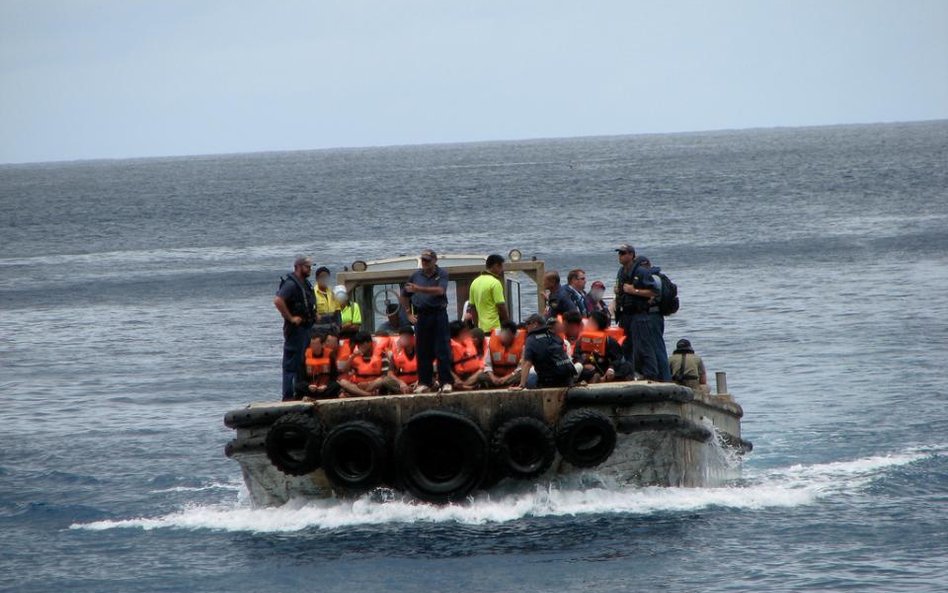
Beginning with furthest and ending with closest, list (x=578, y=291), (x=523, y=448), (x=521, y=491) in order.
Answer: (x=578, y=291) → (x=521, y=491) → (x=523, y=448)

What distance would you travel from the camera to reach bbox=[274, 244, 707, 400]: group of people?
1653 cm

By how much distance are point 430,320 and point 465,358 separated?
2.32ft

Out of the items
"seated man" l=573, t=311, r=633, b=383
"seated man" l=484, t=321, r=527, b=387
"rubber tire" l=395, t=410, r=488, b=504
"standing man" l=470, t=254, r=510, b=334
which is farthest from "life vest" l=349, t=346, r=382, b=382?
"seated man" l=573, t=311, r=633, b=383

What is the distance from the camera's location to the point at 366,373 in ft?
55.9

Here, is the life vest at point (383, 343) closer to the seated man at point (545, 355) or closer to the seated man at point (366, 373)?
the seated man at point (366, 373)

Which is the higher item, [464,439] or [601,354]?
[601,354]

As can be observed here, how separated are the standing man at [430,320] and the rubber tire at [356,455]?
0.89 meters

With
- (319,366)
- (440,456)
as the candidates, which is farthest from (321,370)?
(440,456)

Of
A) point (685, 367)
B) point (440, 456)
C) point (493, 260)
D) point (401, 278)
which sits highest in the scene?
point (493, 260)

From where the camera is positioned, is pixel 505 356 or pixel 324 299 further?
pixel 324 299

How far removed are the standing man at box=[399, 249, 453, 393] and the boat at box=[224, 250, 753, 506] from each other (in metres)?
0.58

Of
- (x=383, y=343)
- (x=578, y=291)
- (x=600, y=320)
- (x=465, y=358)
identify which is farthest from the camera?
(x=578, y=291)

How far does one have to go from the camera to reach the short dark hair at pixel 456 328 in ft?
56.6

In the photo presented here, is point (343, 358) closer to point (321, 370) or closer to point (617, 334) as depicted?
point (321, 370)
